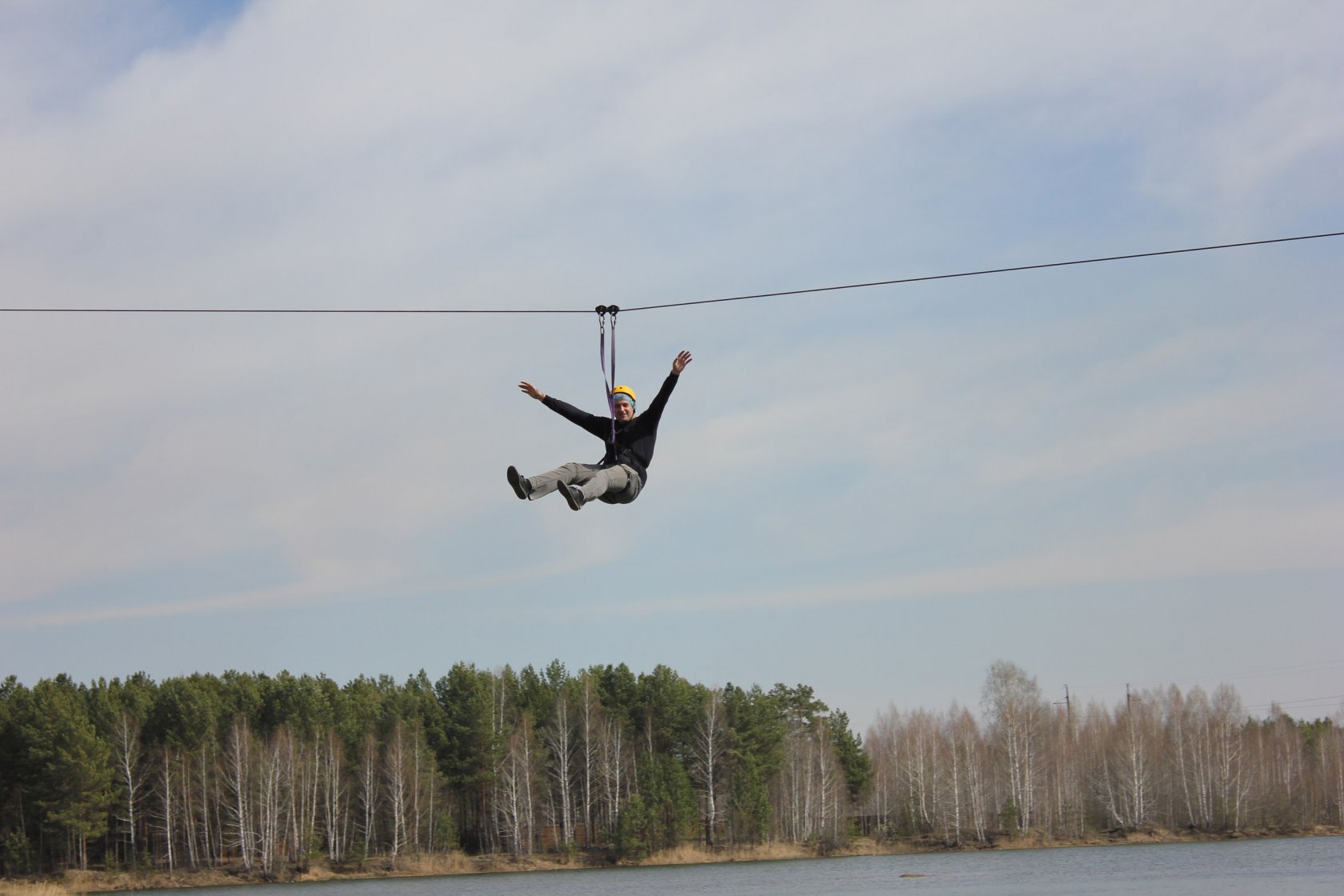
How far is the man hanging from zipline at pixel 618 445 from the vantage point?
1527 cm

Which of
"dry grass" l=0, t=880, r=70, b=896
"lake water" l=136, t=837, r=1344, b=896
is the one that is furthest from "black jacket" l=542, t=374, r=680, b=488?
"dry grass" l=0, t=880, r=70, b=896

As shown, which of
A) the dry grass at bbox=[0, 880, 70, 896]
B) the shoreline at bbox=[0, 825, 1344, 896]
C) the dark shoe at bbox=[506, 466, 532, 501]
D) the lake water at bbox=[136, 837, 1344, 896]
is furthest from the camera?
the shoreline at bbox=[0, 825, 1344, 896]

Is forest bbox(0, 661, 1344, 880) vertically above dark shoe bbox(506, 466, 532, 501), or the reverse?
dark shoe bbox(506, 466, 532, 501)

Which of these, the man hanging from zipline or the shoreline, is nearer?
the man hanging from zipline

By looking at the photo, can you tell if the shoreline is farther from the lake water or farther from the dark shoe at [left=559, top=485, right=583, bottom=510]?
the dark shoe at [left=559, top=485, right=583, bottom=510]

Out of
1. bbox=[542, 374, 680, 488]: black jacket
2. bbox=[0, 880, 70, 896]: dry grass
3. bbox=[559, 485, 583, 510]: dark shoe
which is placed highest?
bbox=[542, 374, 680, 488]: black jacket

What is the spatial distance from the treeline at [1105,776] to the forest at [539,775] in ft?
0.68

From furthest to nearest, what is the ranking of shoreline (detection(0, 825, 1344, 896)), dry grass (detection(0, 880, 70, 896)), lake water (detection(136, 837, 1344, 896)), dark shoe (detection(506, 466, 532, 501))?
shoreline (detection(0, 825, 1344, 896)) → dry grass (detection(0, 880, 70, 896)) → lake water (detection(136, 837, 1344, 896)) → dark shoe (detection(506, 466, 532, 501))

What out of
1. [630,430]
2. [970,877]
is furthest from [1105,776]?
[630,430]

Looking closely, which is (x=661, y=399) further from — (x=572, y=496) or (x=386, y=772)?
(x=386, y=772)

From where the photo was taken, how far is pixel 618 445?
53.0ft

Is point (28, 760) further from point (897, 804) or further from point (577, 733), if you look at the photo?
point (897, 804)

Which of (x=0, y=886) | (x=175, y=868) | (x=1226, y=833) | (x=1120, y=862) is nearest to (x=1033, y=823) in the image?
(x=1226, y=833)

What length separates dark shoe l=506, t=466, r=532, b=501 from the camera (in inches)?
579
